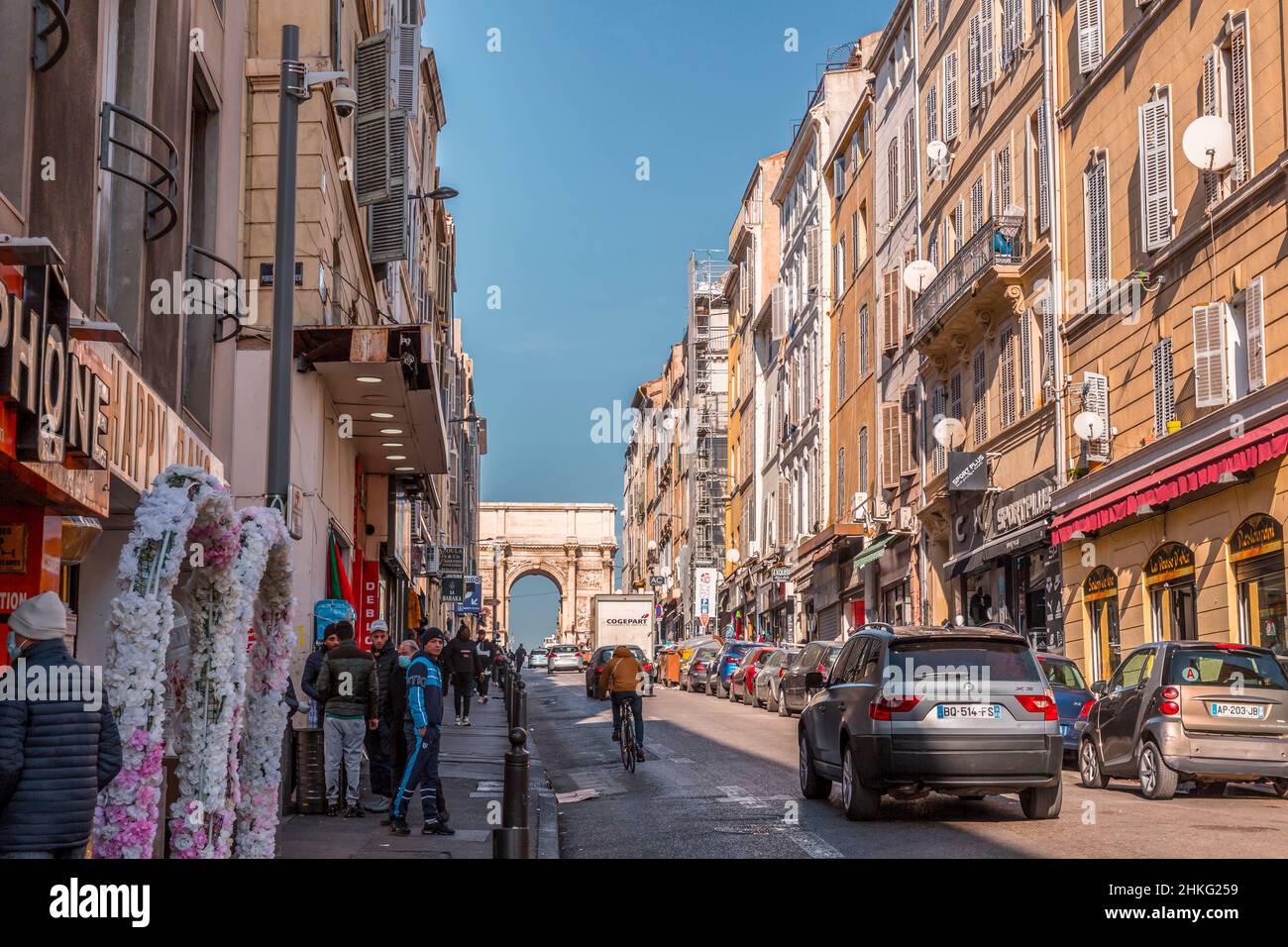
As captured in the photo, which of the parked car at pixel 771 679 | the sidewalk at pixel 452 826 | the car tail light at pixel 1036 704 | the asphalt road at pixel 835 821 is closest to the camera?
the asphalt road at pixel 835 821

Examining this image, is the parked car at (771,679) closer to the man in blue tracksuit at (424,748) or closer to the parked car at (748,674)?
the parked car at (748,674)

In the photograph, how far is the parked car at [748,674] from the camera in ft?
122

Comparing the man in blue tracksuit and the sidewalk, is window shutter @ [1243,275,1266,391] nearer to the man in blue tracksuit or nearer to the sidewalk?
the sidewalk

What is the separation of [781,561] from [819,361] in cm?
929

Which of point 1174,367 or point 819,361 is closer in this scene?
Answer: point 1174,367

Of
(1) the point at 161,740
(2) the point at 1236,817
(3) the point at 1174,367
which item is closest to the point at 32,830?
(1) the point at 161,740

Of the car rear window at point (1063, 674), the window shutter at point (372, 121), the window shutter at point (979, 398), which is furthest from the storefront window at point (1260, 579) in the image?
the window shutter at point (372, 121)

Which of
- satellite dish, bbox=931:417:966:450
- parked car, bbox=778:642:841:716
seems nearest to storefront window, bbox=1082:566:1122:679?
parked car, bbox=778:642:841:716

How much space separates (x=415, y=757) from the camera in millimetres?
13555

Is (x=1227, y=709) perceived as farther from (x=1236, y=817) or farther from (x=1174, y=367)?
(x=1174, y=367)

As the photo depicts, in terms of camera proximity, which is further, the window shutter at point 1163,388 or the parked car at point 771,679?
the parked car at point 771,679

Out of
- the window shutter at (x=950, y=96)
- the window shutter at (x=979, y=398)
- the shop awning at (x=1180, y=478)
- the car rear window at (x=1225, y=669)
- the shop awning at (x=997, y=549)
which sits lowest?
the car rear window at (x=1225, y=669)

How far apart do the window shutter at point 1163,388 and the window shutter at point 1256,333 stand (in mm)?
2455

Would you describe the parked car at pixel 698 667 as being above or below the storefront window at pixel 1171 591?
below
